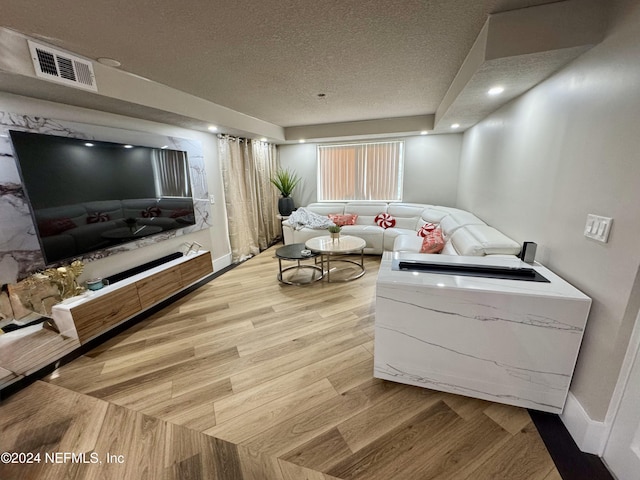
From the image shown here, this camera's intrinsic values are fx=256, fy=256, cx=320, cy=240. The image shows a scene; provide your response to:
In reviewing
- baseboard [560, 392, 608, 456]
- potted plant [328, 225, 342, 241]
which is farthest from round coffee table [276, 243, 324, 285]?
baseboard [560, 392, 608, 456]

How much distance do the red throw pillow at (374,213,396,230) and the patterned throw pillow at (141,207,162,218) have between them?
3.36 meters

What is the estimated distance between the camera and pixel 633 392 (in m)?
1.06

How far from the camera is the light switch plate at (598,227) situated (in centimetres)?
114

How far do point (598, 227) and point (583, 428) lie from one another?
984mm

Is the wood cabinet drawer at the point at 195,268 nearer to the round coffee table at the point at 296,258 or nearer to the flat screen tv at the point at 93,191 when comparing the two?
the flat screen tv at the point at 93,191

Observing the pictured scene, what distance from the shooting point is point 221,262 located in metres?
3.94

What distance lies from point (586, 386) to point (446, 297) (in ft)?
2.48

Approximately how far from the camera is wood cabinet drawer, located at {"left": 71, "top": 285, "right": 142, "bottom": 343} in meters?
1.95

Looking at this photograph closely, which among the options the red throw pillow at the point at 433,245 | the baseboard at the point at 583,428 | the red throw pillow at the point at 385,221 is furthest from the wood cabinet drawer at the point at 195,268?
the baseboard at the point at 583,428

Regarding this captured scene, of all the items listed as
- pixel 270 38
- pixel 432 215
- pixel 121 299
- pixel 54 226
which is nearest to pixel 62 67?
pixel 54 226

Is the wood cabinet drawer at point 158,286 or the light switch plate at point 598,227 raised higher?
the light switch plate at point 598,227

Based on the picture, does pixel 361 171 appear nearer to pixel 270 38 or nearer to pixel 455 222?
pixel 455 222

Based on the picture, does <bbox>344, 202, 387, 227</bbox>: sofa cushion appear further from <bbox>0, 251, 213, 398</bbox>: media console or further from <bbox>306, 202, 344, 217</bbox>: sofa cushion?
<bbox>0, 251, 213, 398</bbox>: media console

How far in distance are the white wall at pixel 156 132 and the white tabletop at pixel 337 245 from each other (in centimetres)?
147
